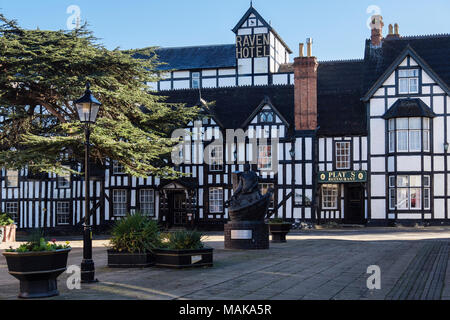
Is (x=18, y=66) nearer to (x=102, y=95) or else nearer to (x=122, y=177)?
(x=102, y=95)

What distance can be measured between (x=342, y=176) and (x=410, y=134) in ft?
15.8

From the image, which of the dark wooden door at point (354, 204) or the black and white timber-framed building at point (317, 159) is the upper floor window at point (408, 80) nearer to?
the black and white timber-framed building at point (317, 159)

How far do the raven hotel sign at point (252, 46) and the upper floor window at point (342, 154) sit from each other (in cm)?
1347

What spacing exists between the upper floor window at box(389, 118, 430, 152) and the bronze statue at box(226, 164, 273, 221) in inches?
696

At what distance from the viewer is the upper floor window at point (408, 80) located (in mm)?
35594

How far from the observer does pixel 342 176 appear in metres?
36.0

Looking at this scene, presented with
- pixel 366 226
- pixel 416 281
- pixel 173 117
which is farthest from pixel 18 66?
pixel 366 226

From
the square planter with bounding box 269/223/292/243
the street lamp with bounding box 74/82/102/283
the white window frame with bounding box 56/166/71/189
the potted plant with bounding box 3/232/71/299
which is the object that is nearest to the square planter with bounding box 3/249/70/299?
the potted plant with bounding box 3/232/71/299

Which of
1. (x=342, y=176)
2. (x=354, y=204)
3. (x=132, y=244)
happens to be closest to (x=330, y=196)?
(x=342, y=176)

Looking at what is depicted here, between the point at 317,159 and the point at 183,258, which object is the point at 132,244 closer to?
the point at 183,258

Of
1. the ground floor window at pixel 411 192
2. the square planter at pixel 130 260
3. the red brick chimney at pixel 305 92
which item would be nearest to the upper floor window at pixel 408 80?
the red brick chimney at pixel 305 92

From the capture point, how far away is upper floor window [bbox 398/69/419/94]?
3559 centimetres

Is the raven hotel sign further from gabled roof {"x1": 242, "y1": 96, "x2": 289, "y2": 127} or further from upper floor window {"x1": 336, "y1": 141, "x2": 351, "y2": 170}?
upper floor window {"x1": 336, "y1": 141, "x2": 351, "y2": 170}
